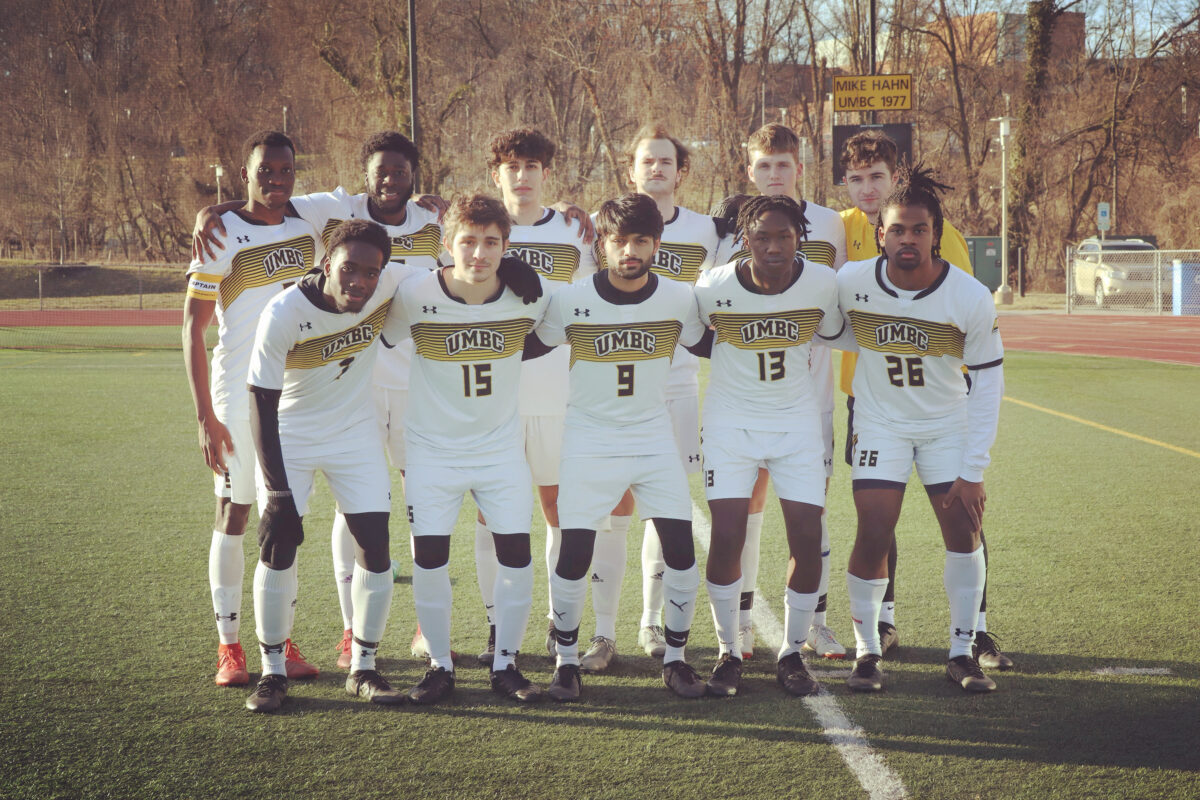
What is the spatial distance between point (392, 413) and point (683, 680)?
180 centimetres

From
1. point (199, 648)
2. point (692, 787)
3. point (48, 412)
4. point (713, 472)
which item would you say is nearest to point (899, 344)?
point (713, 472)

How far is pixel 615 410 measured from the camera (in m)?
4.17

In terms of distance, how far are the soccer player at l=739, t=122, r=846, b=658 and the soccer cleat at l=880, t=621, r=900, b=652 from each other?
0.18 m

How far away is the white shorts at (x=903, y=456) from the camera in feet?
13.8

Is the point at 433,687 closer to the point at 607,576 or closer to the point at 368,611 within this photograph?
the point at 368,611

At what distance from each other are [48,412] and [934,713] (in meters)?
11.2

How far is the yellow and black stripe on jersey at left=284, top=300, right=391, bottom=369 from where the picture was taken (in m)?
4.08

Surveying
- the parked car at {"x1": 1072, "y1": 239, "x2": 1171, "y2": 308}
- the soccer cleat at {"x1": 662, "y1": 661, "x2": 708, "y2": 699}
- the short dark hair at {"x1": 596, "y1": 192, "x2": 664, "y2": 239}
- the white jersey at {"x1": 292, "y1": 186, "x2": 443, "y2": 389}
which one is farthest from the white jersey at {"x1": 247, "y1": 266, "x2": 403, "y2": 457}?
the parked car at {"x1": 1072, "y1": 239, "x2": 1171, "y2": 308}

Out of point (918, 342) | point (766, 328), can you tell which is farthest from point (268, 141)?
point (918, 342)

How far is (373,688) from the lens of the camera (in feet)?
13.5

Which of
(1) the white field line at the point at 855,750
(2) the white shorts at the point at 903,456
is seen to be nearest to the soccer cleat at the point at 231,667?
(1) the white field line at the point at 855,750

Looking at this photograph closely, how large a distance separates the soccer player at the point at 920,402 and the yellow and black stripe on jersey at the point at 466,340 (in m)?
1.42

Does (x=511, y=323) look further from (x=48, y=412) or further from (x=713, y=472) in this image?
(x=48, y=412)

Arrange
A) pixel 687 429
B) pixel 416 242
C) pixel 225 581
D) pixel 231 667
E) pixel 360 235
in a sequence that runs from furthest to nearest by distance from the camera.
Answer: pixel 416 242
pixel 687 429
pixel 225 581
pixel 231 667
pixel 360 235
